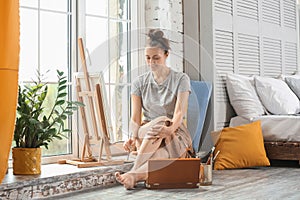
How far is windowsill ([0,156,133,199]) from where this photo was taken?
9.35 feet

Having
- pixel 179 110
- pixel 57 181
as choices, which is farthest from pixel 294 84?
pixel 57 181

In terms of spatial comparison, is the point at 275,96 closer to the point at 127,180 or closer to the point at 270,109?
the point at 270,109

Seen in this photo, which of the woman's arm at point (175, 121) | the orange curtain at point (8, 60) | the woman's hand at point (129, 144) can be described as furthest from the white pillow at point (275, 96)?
the orange curtain at point (8, 60)

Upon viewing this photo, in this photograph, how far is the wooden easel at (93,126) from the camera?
3.42m

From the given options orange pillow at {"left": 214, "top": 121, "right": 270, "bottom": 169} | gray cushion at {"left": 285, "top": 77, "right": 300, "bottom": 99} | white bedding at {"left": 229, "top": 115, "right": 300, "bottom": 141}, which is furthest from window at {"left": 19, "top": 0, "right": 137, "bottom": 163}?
gray cushion at {"left": 285, "top": 77, "right": 300, "bottom": 99}

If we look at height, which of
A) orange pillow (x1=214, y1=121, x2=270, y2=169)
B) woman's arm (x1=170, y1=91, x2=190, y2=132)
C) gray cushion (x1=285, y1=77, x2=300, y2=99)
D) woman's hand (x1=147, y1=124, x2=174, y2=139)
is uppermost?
gray cushion (x1=285, y1=77, x2=300, y2=99)

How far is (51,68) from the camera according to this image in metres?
3.64

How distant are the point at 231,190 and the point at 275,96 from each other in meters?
1.78

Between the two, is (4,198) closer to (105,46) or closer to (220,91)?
(105,46)

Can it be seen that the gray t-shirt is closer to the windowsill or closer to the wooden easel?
the wooden easel

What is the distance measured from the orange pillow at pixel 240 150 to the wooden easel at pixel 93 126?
3.25 ft

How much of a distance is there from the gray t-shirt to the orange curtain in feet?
7.65

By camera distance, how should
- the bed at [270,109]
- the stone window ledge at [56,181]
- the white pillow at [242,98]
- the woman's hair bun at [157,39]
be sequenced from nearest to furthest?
the stone window ledge at [56,181] → the woman's hair bun at [157,39] → the bed at [270,109] → the white pillow at [242,98]

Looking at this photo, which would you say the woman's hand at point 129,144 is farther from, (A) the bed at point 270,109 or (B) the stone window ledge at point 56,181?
(A) the bed at point 270,109
